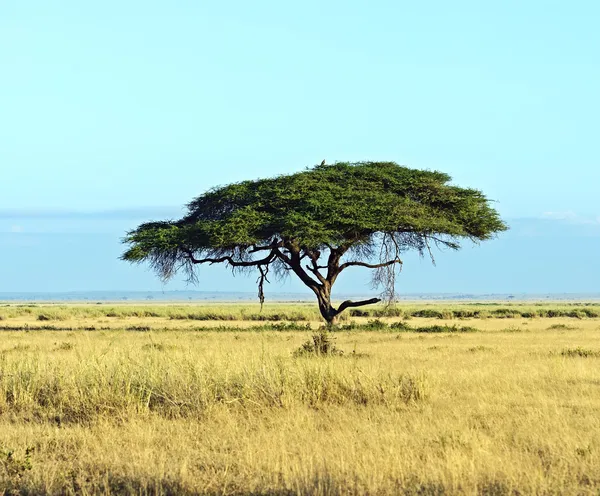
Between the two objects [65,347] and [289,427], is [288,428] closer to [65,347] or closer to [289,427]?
[289,427]

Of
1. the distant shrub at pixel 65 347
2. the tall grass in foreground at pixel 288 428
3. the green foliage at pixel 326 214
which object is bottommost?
the tall grass in foreground at pixel 288 428

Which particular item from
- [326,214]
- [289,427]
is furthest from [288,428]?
[326,214]

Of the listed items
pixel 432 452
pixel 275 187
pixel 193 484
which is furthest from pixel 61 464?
pixel 275 187

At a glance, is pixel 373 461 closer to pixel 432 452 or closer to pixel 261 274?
pixel 432 452

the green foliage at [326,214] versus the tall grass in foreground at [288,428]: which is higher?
the green foliage at [326,214]

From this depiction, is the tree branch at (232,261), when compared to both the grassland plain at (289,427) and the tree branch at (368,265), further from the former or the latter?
the grassland plain at (289,427)

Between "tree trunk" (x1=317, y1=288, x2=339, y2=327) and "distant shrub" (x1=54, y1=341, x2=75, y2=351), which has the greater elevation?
"tree trunk" (x1=317, y1=288, x2=339, y2=327)

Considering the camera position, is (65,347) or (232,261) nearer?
(65,347)

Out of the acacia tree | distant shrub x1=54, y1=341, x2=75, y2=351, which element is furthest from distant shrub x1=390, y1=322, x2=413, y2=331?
distant shrub x1=54, y1=341, x2=75, y2=351

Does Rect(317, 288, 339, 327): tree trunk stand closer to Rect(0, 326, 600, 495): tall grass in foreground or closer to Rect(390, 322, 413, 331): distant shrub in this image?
Rect(390, 322, 413, 331): distant shrub

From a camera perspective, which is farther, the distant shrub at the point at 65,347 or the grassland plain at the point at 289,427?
the distant shrub at the point at 65,347

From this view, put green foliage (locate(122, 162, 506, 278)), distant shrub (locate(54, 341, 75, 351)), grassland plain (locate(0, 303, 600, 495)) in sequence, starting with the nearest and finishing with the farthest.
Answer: grassland plain (locate(0, 303, 600, 495)) → distant shrub (locate(54, 341, 75, 351)) → green foliage (locate(122, 162, 506, 278))

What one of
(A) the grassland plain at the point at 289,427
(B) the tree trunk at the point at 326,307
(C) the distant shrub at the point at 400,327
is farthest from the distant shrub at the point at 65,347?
(C) the distant shrub at the point at 400,327

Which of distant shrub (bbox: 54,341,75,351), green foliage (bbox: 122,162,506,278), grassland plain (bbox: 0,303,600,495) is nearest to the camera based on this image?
grassland plain (bbox: 0,303,600,495)
